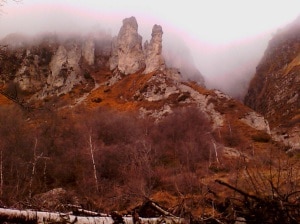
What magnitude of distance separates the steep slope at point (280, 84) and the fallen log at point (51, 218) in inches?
2821

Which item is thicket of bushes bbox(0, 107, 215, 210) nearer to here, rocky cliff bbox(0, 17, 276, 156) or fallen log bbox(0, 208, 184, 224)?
rocky cliff bbox(0, 17, 276, 156)

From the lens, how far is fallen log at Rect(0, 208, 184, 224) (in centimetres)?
307

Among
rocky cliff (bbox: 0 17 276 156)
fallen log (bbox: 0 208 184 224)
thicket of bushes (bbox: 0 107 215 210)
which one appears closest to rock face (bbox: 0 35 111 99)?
rocky cliff (bbox: 0 17 276 156)

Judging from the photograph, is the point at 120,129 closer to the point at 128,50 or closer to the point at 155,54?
the point at 155,54

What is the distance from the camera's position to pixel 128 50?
107 metres

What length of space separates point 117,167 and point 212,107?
32.4m

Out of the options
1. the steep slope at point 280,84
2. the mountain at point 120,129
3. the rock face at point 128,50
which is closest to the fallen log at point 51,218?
the mountain at point 120,129

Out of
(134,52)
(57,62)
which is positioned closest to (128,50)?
(134,52)

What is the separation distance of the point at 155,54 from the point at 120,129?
43795 mm

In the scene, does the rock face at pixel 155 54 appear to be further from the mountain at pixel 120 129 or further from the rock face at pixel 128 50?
the rock face at pixel 128 50

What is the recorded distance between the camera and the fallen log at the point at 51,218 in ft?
10.1

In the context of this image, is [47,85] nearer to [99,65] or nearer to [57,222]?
[99,65]

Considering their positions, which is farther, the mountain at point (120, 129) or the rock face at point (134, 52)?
the rock face at point (134, 52)

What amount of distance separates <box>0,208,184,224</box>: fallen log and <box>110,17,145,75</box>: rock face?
98.9 metres
